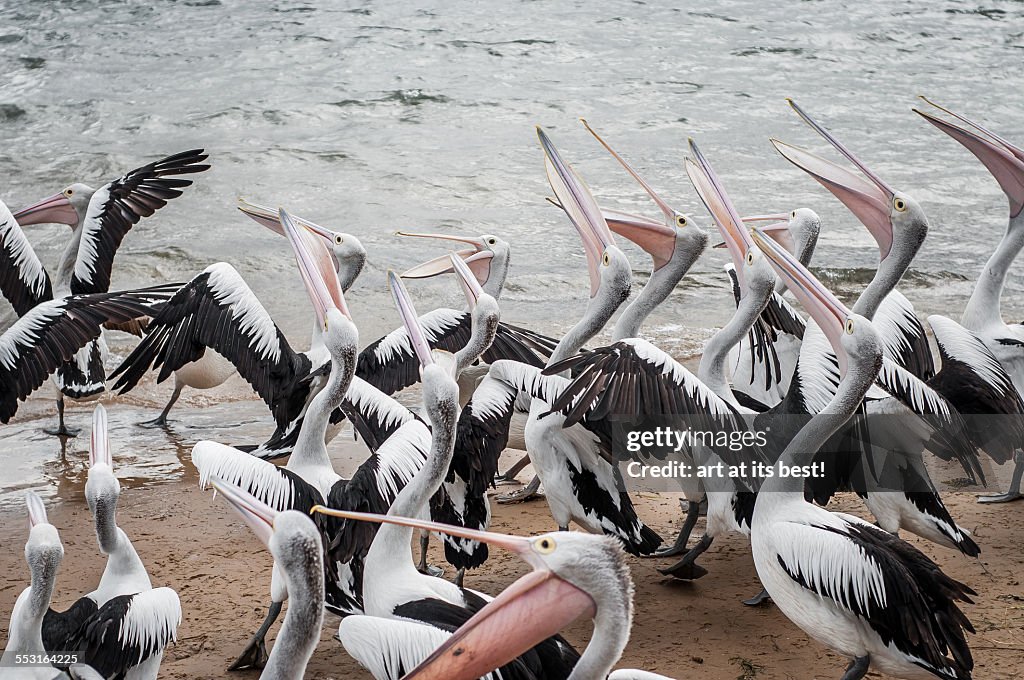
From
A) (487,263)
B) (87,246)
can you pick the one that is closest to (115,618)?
(487,263)

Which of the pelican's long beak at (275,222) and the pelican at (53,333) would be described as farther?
the pelican's long beak at (275,222)

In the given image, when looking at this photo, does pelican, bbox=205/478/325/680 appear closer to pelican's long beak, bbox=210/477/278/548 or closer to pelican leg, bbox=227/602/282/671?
pelican's long beak, bbox=210/477/278/548

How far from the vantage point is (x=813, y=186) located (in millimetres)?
10055

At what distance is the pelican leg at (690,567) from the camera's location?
385 centimetres

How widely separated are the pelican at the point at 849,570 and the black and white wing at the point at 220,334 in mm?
2076

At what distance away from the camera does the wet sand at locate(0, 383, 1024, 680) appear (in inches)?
135

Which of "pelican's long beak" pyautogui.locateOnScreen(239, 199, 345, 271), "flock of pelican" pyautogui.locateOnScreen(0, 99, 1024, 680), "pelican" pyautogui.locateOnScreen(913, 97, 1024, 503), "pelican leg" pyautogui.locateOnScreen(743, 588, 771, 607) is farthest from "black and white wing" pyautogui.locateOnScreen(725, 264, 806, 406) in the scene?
"pelican's long beak" pyautogui.locateOnScreen(239, 199, 345, 271)

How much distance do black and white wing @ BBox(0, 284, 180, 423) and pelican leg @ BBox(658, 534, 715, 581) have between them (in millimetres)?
2374

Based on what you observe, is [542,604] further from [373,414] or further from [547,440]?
[373,414]

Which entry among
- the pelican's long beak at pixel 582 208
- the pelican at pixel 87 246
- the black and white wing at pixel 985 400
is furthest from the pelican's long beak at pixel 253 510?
the pelican at pixel 87 246

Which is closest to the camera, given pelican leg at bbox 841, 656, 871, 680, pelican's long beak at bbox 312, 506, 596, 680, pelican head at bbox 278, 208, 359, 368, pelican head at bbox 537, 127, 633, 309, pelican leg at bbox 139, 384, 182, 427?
pelican's long beak at bbox 312, 506, 596, 680

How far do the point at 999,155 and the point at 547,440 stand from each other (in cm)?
239

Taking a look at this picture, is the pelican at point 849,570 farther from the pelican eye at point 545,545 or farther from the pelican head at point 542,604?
the pelican eye at point 545,545

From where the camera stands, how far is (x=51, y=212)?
619 centimetres
